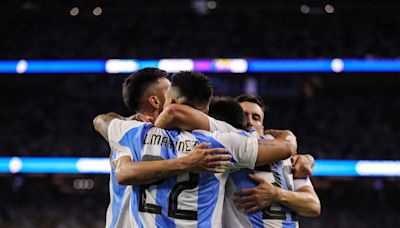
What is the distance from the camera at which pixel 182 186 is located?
7.86 ft

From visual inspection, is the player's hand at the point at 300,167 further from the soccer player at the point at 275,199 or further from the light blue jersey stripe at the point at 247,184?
the light blue jersey stripe at the point at 247,184

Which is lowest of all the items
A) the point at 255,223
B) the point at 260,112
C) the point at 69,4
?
the point at 255,223

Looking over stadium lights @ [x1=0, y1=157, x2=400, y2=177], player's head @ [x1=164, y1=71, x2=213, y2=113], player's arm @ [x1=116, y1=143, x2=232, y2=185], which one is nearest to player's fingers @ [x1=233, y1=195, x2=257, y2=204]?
player's arm @ [x1=116, y1=143, x2=232, y2=185]

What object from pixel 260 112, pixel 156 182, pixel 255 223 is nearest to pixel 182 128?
pixel 156 182

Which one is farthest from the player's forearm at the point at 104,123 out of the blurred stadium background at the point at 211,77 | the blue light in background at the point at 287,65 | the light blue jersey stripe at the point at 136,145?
the blurred stadium background at the point at 211,77

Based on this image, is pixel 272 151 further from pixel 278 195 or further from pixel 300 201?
pixel 300 201

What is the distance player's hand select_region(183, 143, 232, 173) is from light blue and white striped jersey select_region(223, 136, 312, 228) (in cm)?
22

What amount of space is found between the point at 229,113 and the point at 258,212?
1.46 feet

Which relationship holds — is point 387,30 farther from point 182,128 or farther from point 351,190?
point 182,128

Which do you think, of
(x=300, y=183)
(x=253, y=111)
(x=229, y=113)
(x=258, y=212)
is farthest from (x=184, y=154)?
(x=253, y=111)

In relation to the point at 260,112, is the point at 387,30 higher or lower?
higher

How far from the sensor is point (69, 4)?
577 inches

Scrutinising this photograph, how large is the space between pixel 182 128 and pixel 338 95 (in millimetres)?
14153

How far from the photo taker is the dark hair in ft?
8.47
